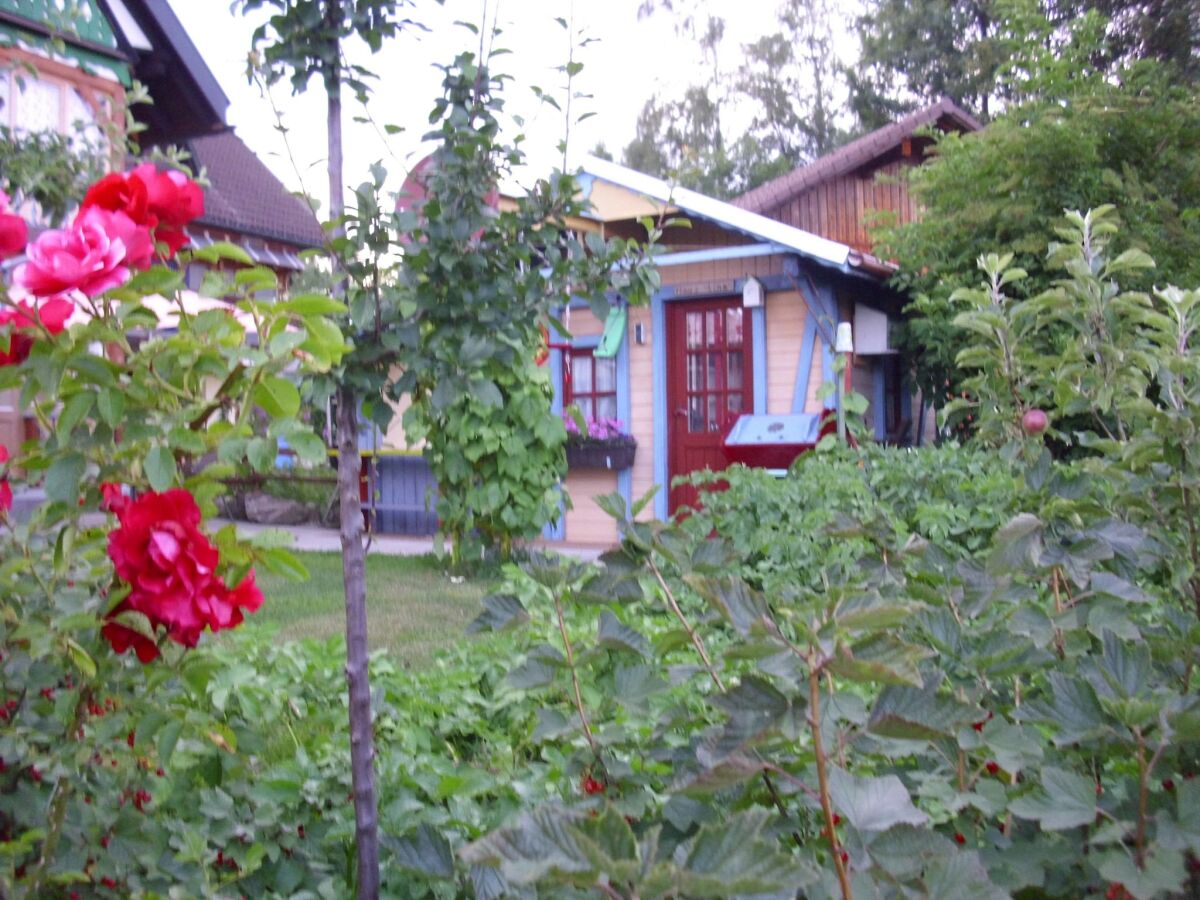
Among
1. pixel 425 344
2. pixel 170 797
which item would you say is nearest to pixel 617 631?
pixel 425 344

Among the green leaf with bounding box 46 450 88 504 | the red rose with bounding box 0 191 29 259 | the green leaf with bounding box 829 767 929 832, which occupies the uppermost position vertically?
the red rose with bounding box 0 191 29 259

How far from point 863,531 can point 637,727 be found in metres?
0.88

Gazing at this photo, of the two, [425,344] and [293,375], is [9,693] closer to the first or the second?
[293,375]

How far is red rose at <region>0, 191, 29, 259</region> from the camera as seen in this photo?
132 centimetres

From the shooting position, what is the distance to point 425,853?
1146mm

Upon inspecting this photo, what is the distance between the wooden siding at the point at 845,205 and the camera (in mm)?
12750

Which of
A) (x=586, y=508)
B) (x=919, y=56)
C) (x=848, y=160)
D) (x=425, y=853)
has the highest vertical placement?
(x=919, y=56)

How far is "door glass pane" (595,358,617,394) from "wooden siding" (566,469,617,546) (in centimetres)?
80

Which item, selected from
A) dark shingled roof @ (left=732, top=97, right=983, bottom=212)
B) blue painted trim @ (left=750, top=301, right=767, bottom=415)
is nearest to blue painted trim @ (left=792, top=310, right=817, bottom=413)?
blue painted trim @ (left=750, top=301, right=767, bottom=415)

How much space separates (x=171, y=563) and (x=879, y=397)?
865 centimetres

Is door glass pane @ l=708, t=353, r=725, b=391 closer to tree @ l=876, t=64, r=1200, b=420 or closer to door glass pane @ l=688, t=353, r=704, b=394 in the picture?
door glass pane @ l=688, t=353, r=704, b=394

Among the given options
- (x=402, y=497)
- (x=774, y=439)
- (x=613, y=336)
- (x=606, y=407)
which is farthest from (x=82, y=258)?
(x=402, y=497)

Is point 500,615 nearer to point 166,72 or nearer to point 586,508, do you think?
point 586,508

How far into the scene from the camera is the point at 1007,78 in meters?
8.88
